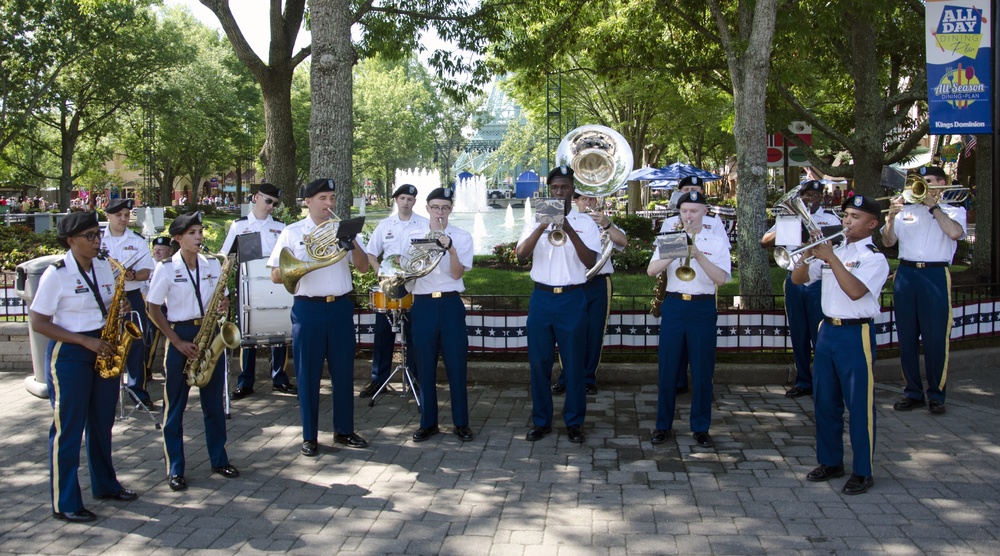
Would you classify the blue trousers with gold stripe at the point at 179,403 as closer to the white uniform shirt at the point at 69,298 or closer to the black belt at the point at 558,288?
the white uniform shirt at the point at 69,298

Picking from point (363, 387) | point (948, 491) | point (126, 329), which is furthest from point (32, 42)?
point (948, 491)

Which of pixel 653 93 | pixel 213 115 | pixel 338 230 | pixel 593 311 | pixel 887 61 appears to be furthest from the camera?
pixel 213 115

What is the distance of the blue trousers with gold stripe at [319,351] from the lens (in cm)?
667

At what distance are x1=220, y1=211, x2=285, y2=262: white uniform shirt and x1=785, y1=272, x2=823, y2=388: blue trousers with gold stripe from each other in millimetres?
5073

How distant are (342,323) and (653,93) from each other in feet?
78.0

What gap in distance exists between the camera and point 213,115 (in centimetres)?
4334

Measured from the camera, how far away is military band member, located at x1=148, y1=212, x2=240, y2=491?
231 inches

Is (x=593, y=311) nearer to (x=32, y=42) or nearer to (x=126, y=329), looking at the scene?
(x=126, y=329)

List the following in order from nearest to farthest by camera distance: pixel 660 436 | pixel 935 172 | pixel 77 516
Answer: pixel 77 516, pixel 660 436, pixel 935 172

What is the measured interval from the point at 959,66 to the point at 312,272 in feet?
27.0

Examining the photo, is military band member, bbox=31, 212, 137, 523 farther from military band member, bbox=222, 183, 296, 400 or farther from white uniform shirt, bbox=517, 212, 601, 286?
white uniform shirt, bbox=517, 212, 601, 286

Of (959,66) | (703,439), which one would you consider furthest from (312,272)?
(959,66)

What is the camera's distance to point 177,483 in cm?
585

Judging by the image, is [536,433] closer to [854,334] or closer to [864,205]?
[854,334]
